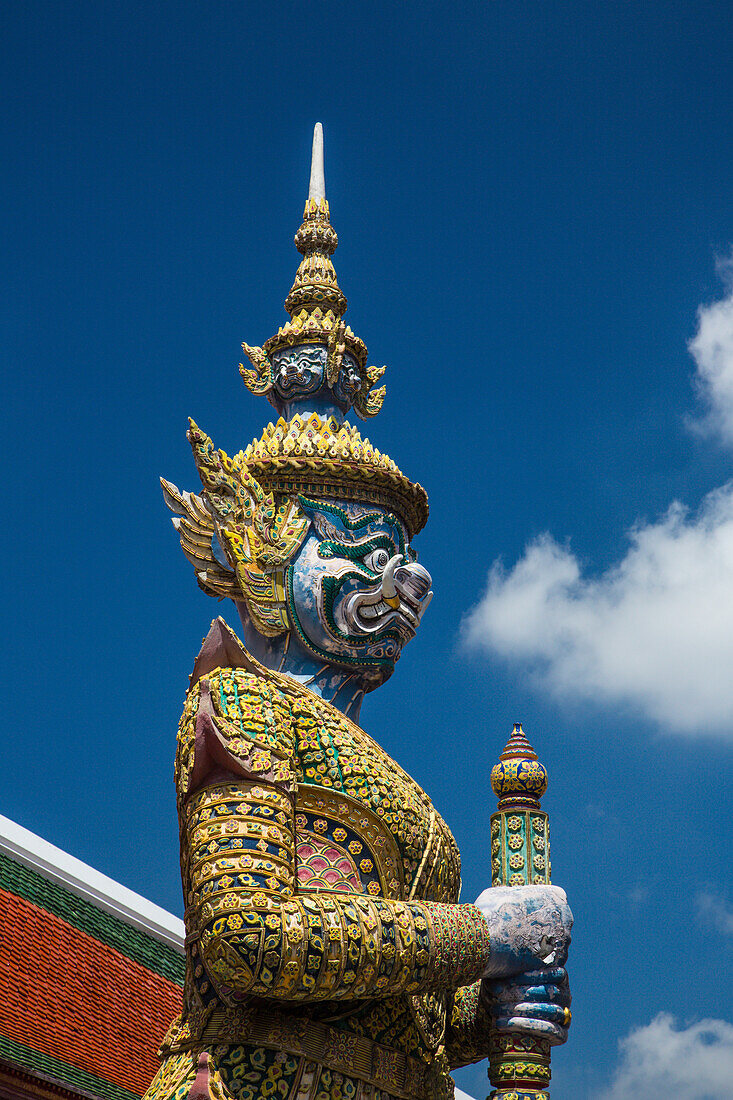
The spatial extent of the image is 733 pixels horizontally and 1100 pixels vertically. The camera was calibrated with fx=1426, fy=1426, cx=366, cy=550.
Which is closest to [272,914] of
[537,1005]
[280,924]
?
[280,924]

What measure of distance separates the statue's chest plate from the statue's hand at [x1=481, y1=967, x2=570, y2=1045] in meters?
0.43

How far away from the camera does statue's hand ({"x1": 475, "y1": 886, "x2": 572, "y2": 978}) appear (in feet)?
16.9

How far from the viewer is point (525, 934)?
203 inches

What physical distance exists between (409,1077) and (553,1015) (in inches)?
24.0

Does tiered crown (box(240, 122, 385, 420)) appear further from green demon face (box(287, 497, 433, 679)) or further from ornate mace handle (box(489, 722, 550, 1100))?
ornate mace handle (box(489, 722, 550, 1100))

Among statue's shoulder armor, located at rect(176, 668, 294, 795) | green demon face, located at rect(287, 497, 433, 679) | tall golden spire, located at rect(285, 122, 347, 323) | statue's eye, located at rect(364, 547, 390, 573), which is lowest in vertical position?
statue's shoulder armor, located at rect(176, 668, 294, 795)

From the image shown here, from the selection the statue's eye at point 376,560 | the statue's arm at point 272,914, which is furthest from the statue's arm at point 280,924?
the statue's eye at point 376,560

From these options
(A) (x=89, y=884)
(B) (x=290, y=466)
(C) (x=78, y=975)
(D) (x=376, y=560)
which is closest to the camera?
(D) (x=376, y=560)

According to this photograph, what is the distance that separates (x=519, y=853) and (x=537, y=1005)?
0.57 meters

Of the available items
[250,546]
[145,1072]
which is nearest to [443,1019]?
[250,546]

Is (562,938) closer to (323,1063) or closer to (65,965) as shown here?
(323,1063)

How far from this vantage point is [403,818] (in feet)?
16.9

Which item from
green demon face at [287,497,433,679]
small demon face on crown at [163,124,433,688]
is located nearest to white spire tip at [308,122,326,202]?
small demon face on crown at [163,124,433,688]

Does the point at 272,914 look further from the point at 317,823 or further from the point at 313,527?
the point at 313,527
